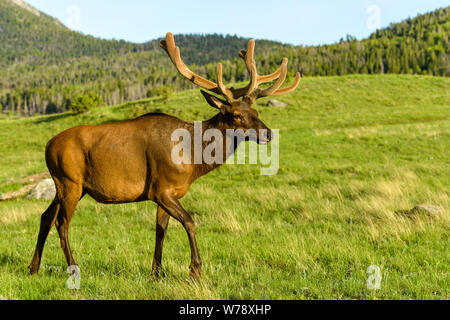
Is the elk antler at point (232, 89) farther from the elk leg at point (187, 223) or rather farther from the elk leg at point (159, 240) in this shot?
the elk leg at point (159, 240)

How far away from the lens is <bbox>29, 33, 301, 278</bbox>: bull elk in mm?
4836

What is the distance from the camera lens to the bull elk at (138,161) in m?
4.84

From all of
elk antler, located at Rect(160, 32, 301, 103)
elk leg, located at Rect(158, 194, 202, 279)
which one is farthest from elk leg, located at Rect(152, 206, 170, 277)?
elk antler, located at Rect(160, 32, 301, 103)

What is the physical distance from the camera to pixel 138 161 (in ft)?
16.2

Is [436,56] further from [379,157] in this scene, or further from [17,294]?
[17,294]

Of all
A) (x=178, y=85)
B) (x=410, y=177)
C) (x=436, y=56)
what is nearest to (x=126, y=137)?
(x=410, y=177)

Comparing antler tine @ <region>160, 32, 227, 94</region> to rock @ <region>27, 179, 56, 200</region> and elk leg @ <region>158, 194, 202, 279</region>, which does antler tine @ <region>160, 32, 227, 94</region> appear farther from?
rock @ <region>27, 179, 56, 200</region>

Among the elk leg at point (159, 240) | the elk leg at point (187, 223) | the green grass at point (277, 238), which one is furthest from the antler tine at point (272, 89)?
the green grass at point (277, 238)

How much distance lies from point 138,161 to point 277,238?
11.4ft

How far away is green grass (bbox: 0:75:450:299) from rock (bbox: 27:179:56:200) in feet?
2.86

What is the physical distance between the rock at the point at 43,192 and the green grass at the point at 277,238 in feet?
2.86

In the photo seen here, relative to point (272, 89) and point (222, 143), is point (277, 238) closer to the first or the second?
point (222, 143)

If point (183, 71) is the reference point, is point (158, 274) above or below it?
below

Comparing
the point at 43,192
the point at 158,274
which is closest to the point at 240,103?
the point at 158,274
